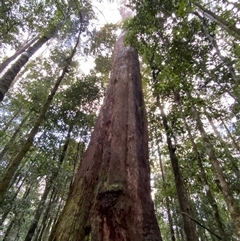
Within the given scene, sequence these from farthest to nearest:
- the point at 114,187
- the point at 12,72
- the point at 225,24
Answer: the point at 225,24 < the point at 12,72 < the point at 114,187

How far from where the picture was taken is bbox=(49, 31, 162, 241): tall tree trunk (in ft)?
6.50

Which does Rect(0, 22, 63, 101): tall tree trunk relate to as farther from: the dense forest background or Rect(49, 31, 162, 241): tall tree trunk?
Rect(49, 31, 162, 241): tall tree trunk

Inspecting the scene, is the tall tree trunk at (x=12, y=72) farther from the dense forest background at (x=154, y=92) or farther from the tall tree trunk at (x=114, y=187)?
the tall tree trunk at (x=114, y=187)

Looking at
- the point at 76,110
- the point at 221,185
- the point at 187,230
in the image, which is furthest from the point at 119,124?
the point at 76,110

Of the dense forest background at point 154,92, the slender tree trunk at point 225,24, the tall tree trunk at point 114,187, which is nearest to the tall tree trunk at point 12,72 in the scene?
the dense forest background at point 154,92

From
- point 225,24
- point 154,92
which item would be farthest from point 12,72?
point 225,24

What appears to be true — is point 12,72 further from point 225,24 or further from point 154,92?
point 225,24

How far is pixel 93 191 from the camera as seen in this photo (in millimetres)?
2455

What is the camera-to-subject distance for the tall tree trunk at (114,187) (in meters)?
1.98

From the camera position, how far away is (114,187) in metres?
2.21

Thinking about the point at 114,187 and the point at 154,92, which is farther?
the point at 154,92

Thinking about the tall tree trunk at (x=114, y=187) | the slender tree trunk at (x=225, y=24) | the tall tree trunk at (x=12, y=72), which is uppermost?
the slender tree trunk at (x=225, y=24)

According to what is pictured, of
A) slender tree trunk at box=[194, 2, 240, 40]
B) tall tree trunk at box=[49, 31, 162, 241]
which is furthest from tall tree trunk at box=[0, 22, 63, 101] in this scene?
slender tree trunk at box=[194, 2, 240, 40]

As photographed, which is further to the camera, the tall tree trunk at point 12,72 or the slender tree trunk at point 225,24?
the slender tree trunk at point 225,24
